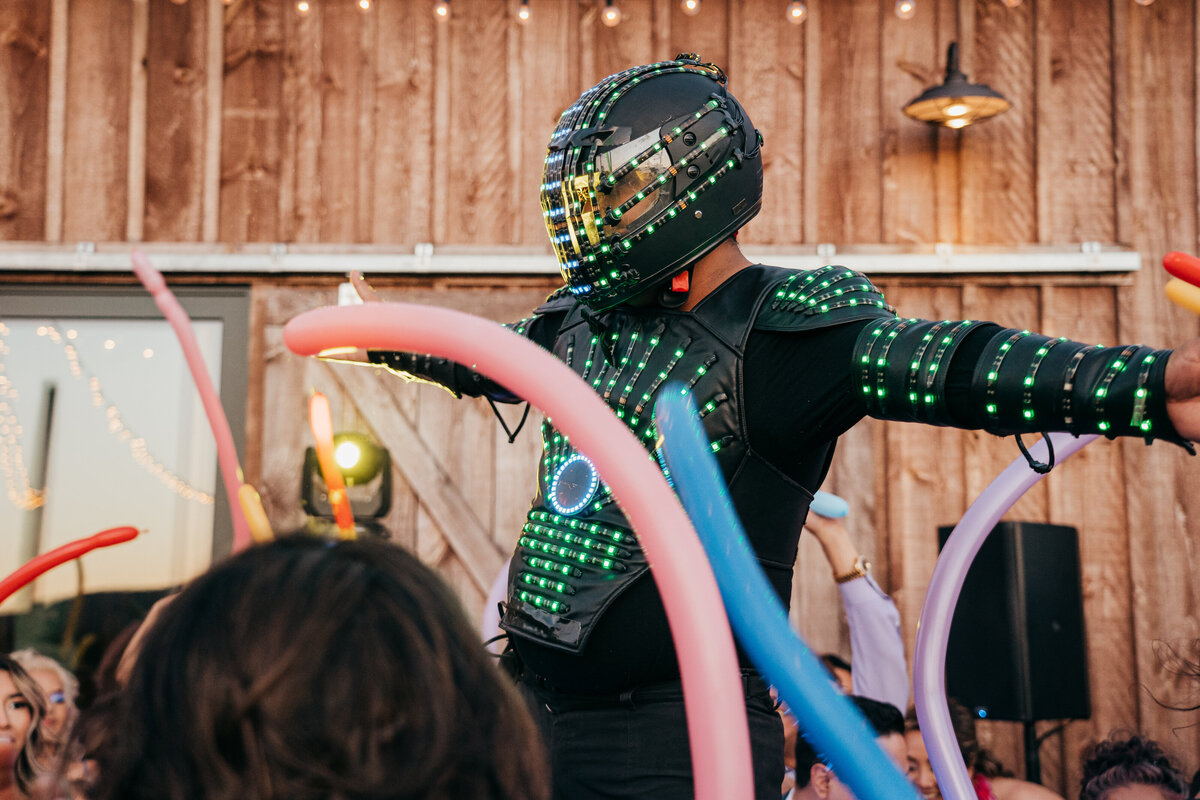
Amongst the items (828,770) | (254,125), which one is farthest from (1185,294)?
(254,125)

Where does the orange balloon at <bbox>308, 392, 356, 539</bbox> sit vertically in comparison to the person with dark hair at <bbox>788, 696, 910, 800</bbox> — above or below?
above

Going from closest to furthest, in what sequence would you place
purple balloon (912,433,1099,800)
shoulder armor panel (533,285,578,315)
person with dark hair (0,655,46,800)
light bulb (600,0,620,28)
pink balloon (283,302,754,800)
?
pink balloon (283,302,754,800) < purple balloon (912,433,1099,800) < shoulder armor panel (533,285,578,315) < person with dark hair (0,655,46,800) < light bulb (600,0,620,28)

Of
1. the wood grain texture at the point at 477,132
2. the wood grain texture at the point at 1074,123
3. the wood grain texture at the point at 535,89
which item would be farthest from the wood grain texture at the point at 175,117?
the wood grain texture at the point at 1074,123

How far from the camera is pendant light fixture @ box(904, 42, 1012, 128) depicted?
458 centimetres

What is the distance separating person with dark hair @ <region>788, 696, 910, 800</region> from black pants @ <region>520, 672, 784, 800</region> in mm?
1673

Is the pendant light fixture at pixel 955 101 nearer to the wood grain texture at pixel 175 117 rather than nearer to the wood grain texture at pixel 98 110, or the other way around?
the wood grain texture at pixel 175 117

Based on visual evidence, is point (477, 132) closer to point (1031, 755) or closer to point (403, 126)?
point (403, 126)

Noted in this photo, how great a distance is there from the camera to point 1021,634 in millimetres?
3938

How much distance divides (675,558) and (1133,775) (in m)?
2.99

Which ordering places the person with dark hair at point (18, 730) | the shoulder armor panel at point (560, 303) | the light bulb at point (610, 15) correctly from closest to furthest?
the shoulder armor panel at point (560, 303) < the person with dark hair at point (18, 730) < the light bulb at point (610, 15)

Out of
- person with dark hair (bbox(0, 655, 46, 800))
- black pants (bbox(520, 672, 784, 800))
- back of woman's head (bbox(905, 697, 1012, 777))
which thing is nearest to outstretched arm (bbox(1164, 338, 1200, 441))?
black pants (bbox(520, 672, 784, 800))

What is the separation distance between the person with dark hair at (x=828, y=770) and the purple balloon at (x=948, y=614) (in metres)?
1.15

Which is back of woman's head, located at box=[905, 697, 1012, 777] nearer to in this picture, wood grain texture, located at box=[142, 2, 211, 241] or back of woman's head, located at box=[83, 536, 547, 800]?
back of woman's head, located at box=[83, 536, 547, 800]

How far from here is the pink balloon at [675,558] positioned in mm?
1142
